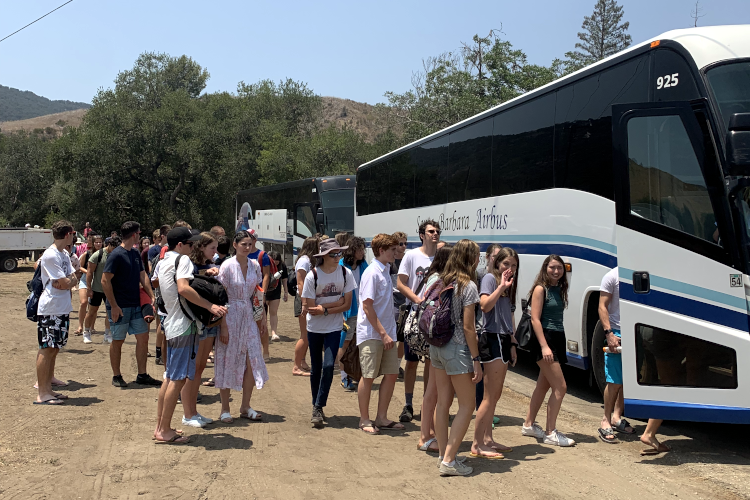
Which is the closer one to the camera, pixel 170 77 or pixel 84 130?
pixel 84 130

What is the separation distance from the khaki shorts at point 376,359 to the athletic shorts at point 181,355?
151 cm

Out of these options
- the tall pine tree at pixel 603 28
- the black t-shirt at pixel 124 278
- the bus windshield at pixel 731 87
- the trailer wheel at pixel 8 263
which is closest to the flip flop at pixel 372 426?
the black t-shirt at pixel 124 278

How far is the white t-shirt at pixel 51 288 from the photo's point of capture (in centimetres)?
767

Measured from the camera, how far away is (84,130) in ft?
147

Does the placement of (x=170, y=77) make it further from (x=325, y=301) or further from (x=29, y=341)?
(x=325, y=301)

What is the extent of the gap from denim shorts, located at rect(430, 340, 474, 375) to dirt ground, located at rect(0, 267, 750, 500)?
0.82m

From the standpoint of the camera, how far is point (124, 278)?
8.30m

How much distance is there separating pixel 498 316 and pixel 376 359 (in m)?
1.27

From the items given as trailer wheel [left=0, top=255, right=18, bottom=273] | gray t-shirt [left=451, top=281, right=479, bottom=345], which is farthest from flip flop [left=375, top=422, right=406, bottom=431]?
trailer wheel [left=0, top=255, right=18, bottom=273]

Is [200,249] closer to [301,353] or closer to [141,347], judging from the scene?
[141,347]

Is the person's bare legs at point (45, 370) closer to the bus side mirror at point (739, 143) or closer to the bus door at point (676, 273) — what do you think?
the bus door at point (676, 273)

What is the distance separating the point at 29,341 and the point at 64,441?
6.89m

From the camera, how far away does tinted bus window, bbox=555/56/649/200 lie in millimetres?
7391

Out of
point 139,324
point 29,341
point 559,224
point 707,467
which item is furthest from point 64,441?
point 29,341
